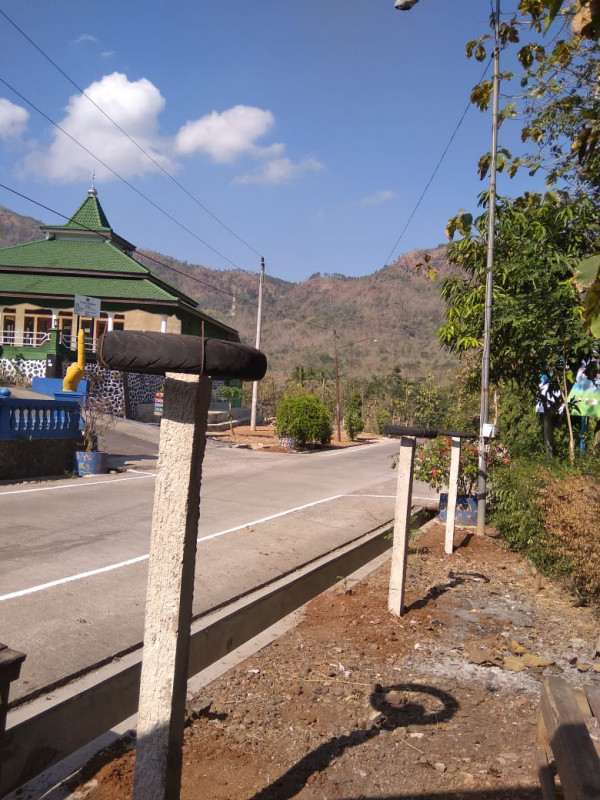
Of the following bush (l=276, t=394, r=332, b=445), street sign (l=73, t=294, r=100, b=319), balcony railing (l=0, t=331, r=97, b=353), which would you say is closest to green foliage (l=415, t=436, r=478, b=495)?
street sign (l=73, t=294, r=100, b=319)

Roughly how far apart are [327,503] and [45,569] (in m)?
7.29

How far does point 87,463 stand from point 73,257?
24387 millimetres

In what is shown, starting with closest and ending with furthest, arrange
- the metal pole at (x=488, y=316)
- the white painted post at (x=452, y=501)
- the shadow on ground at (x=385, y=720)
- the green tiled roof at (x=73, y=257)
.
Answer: the shadow on ground at (x=385, y=720) < the white painted post at (x=452, y=501) < the metal pole at (x=488, y=316) < the green tiled roof at (x=73, y=257)

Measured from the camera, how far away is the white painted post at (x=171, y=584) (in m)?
2.24

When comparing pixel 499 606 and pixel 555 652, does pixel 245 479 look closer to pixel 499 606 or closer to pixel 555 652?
pixel 499 606

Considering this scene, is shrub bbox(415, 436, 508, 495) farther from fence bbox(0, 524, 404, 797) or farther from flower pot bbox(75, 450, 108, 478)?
flower pot bbox(75, 450, 108, 478)

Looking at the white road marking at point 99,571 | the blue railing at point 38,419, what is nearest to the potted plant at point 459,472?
the white road marking at point 99,571

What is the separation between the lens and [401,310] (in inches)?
5468

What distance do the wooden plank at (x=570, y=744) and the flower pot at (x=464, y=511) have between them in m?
7.18

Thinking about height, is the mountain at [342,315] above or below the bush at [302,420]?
above

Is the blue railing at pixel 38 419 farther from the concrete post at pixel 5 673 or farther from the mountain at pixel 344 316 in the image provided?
the mountain at pixel 344 316

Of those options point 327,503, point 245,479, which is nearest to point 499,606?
point 327,503

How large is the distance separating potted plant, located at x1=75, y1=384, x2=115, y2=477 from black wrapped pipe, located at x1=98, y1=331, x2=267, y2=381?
45.8 feet

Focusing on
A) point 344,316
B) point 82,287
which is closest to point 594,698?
point 82,287
